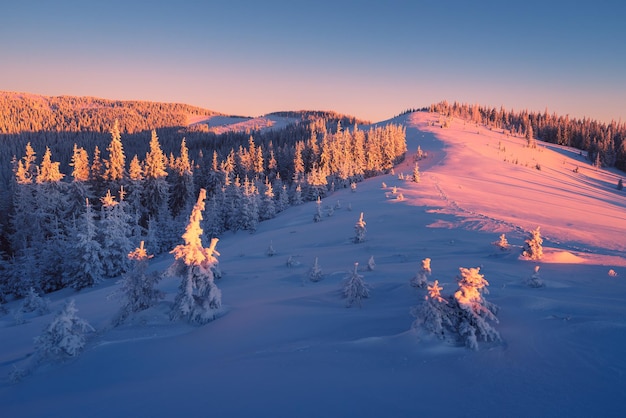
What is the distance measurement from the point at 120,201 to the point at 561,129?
14349cm

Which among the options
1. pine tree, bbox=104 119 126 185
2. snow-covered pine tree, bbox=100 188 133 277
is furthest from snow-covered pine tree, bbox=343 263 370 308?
pine tree, bbox=104 119 126 185

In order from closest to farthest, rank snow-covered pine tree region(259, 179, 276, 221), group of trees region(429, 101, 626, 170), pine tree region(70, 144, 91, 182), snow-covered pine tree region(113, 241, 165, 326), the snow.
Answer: the snow
snow-covered pine tree region(113, 241, 165, 326)
pine tree region(70, 144, 91, 182)
snow-covered pine tree region(259, 179, 276, 221)
group of trees region(429, 101, 626, 170)

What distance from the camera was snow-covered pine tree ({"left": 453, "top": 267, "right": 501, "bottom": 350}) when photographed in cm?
655

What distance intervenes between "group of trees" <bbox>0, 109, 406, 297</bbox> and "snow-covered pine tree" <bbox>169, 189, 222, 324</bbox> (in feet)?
67.6

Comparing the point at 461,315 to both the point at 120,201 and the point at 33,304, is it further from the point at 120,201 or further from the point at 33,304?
the point at 120,201

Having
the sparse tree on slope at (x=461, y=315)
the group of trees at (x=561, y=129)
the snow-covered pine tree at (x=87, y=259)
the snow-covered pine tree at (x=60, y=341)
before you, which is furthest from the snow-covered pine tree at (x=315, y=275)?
the group of trees at (x=561, y=129)

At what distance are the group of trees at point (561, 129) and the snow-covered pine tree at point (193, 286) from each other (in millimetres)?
110287

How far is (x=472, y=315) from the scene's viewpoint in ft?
21.7

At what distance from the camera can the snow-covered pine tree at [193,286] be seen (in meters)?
10.4

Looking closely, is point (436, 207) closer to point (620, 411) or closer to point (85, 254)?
point (620, 411)

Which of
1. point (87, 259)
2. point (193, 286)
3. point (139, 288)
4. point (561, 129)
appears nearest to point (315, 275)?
point (193, 286)

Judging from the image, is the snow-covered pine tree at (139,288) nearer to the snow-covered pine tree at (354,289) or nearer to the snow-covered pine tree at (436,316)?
the snow-covered pine tree at (354,289)

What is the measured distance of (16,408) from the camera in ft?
22.3

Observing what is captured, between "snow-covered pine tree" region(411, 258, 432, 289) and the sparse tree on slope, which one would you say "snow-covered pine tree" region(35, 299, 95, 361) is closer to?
the sparse tree on slope
